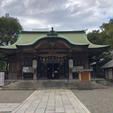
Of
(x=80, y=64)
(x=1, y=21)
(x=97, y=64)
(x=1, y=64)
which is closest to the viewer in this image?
(x=80, y=64)

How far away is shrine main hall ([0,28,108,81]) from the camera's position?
1545 centimetres

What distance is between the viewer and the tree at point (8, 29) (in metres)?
25.5

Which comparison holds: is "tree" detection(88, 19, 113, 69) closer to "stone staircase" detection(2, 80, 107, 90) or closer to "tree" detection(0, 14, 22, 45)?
"stone staircase" detection(2, 80, 107, 90)

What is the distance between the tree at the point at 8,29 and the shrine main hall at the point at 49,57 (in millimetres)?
9204

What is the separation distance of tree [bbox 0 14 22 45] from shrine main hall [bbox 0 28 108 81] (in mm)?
9204

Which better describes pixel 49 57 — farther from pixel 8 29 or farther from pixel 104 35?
pixel 8 29

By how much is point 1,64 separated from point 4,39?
17.6ft

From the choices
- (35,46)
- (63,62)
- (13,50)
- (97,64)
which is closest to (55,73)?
(63,62)

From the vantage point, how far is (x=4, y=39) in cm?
2580

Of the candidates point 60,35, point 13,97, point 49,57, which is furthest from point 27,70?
point 60,35

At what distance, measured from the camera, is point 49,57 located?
658 inches

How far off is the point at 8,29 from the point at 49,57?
44.5 ft

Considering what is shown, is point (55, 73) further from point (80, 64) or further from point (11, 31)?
point (11, 31)

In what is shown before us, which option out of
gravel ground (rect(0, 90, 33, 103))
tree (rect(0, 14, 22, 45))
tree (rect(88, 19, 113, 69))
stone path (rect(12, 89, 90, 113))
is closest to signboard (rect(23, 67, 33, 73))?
Result: gravel ground (rect(0, 90, 33, 103))
